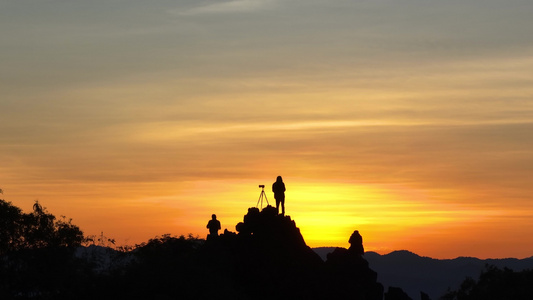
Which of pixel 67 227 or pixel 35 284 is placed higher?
pixel 67 227

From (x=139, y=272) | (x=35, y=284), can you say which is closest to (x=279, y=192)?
(x=139, y=272)

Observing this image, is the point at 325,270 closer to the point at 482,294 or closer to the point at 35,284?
the point at 35,284

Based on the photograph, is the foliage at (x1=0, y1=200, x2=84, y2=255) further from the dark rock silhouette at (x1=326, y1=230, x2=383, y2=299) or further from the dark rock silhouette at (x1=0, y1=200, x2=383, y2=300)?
the dark rock silhouette at (x1=326, y1=230, x2=383, y2=299)

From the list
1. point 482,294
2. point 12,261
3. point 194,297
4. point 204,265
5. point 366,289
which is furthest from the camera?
point 482,294

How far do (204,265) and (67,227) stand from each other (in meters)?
33.6

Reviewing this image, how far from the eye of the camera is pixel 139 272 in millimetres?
82688

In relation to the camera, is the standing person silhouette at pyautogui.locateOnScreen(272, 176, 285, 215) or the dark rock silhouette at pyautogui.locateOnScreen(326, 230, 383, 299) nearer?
the standing person silhouette at pyautogui.locateOnScreen(272, 176, 285, 215)

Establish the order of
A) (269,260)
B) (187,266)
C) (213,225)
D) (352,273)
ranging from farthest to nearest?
(352,273)
(269,260)
(213,225)
(187,266)

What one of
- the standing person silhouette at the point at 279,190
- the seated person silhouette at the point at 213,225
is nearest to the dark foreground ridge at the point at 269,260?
the seated person silhouette at the point at 213,225

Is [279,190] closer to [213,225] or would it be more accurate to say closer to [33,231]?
[213,225]

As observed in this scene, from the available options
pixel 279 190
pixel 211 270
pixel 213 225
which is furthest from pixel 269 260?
pixel 279 190

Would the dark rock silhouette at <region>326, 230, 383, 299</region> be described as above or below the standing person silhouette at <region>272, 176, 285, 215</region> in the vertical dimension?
below

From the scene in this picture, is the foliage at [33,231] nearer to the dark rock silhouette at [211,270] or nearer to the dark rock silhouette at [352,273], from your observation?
the dark rock silhouette at [211,270]

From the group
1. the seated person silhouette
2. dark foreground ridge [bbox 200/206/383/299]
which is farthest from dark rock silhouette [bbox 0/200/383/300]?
the seated person silhouette
